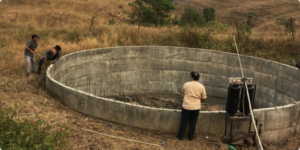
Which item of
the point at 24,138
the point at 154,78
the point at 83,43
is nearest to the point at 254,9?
the point at 154,78

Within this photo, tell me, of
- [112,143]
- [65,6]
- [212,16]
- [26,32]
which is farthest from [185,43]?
[212,16]

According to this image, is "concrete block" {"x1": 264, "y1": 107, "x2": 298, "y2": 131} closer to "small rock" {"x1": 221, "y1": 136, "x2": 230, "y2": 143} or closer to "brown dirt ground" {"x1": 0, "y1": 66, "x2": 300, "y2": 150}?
"brown dirt ground" {"x1": 0, "y1": 66, "x2": 300, "y2": 150}

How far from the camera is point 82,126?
7.06 meters

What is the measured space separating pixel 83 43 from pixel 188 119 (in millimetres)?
8597

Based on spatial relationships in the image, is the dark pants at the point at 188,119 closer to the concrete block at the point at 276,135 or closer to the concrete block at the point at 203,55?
the concrete block at the point at 276,135

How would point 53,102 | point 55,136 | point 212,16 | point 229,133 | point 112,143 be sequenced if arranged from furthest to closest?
point 212,16
point 53,102
point 229,133
point 112,143
point 55,136

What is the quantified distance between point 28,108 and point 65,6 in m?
20.9

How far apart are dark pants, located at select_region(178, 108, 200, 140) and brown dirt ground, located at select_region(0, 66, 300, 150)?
181 mm

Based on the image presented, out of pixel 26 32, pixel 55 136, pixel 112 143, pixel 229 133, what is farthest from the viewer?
pixel 26 32

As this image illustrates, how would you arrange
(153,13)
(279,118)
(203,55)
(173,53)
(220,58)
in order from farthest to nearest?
(153,13) → (173,53) → (203,55) → (220,58) → (279,118)

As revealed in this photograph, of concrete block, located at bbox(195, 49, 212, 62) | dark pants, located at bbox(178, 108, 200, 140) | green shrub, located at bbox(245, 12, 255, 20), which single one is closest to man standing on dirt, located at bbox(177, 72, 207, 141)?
dark pants, located at bbox(178, 108, 200, 140)

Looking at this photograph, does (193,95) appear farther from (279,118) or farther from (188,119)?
(279,118)

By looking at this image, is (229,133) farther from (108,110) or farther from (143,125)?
(108,110)

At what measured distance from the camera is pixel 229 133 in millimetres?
7066
